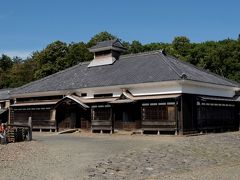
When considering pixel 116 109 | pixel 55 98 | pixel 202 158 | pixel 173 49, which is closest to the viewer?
pixel 202 158

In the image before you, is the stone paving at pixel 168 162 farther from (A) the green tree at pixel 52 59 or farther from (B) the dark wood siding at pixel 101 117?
(A) the green tree at pixel 52 59

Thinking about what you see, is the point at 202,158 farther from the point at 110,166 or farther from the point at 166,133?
the point at 166,133

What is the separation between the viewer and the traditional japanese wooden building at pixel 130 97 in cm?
2941

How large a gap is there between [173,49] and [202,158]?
141 feet

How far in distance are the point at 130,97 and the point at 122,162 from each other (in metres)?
15.4

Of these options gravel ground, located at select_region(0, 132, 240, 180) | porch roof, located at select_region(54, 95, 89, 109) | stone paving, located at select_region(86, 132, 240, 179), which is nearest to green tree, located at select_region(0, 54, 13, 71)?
porch roof, located at select_region(54, 95, 89, 109)

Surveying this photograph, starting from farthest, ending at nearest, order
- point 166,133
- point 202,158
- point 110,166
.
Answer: point 166,133, point 202,158, point 110,166

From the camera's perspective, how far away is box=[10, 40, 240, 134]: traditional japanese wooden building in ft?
96.5

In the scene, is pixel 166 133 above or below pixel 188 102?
below

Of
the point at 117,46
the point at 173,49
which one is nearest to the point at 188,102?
the point at 117,46

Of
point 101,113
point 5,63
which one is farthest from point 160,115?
point 5,63

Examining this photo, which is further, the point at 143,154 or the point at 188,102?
the point at 188,102

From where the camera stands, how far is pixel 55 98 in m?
37.3

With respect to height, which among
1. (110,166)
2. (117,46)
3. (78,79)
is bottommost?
(110,166)
